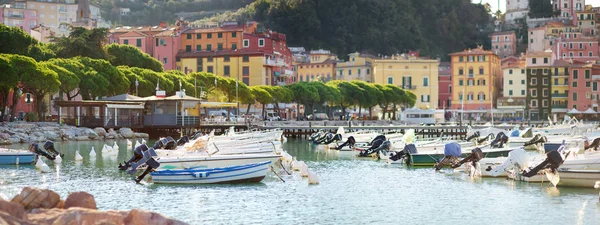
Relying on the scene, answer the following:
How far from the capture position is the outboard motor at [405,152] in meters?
52.5

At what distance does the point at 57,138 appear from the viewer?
74.6 meters

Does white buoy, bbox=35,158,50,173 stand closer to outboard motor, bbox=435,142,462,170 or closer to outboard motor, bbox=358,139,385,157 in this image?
outboard motor, bbox=435,142,462,170

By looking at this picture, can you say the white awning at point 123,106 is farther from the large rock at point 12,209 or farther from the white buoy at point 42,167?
the large rock at point 12,209

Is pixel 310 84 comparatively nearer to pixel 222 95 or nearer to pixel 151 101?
pixel 222 95

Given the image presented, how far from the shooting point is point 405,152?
174 ft

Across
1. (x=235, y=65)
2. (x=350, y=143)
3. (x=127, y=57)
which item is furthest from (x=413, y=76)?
(x=350, y=143)

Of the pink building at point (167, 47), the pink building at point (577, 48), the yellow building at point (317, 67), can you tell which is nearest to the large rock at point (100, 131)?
the pink building at point (167, 47)

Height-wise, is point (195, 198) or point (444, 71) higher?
point (444, 71)

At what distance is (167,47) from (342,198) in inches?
3811

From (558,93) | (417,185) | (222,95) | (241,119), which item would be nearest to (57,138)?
(241,119)

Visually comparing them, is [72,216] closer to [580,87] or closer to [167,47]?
[167,47]

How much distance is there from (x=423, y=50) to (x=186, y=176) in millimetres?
158997

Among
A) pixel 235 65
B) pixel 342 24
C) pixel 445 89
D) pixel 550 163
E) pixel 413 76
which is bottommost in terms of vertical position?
pixel 550 163

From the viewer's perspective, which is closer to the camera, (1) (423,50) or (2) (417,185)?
(2) (417,185)
